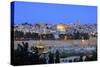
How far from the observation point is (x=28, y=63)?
246cm

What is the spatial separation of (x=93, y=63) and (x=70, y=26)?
546 mm

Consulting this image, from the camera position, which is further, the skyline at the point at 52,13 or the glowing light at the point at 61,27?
the glowing light at the point at 61,27

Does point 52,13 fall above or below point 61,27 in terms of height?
above

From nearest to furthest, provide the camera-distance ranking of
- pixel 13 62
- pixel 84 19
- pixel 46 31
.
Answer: pixel 13 62 < pixel 46 31 < pixel 84 19

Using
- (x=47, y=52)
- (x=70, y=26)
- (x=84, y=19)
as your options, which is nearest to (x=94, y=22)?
(x=84, y=19)

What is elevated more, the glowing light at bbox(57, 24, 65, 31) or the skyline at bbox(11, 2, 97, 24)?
the skyline at bbox(11, 2, 97, 24)

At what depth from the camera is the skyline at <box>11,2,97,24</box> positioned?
2.44m

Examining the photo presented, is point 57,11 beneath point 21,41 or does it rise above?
above

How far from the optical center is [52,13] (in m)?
2.59

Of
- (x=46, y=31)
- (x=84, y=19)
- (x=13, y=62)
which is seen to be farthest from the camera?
(x=84, y=19)

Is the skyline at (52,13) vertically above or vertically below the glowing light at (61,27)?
above

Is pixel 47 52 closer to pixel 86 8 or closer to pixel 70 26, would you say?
pixel 70 26

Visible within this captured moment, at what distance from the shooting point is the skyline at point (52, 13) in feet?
8.00

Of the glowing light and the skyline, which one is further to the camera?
the glowing light
